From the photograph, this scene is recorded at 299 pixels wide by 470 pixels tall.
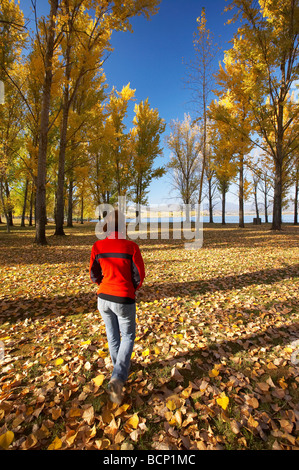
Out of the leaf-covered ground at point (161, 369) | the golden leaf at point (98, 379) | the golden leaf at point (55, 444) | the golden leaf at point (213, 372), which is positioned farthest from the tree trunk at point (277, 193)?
the golden leaf at point (55, 444)

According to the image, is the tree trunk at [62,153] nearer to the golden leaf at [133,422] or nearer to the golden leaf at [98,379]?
the golden leaf at [98,379]

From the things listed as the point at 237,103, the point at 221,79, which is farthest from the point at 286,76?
the point at 221,79

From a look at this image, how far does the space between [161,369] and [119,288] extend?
1352 millimetres

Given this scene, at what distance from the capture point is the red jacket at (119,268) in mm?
2053

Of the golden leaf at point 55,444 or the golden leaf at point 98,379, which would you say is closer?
the golden leaf at point 55,444

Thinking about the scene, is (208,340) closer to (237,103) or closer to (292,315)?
(292,315)

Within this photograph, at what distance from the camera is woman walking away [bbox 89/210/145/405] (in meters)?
2.04

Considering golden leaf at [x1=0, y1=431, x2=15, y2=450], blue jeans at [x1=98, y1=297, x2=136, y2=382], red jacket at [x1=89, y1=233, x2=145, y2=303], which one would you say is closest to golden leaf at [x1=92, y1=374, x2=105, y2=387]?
blue jeans at [x1=98, y1=297, x2=136, y2=382]

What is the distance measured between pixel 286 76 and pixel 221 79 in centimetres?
467

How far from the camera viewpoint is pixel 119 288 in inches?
80.7

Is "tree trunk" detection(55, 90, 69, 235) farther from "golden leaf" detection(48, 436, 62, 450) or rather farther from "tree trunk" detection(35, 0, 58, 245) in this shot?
"golden leaf" detection(48, 436, 62, 450)

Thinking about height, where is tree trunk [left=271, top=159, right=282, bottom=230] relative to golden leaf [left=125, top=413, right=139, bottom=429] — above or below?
above

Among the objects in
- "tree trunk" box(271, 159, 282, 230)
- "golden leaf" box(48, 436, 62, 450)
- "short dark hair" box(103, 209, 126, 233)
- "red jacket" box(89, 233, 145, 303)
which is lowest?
"golden leaf" box(48, 436, 62, 450)

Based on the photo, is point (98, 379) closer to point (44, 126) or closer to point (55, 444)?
point (55, 444)
